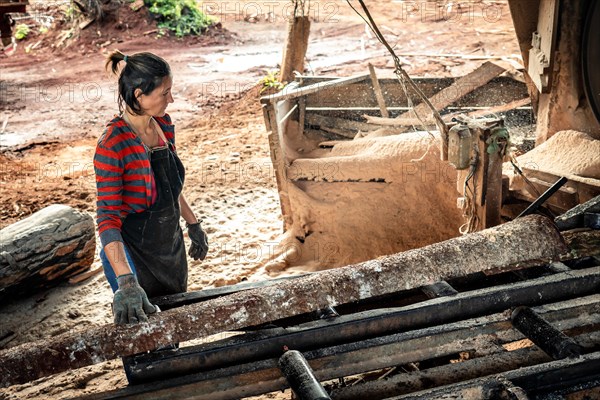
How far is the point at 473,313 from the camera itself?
119 inches

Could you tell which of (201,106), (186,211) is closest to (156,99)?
(186,211)

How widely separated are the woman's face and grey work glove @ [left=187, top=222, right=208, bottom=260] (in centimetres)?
91

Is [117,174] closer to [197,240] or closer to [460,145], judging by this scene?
[197,240]

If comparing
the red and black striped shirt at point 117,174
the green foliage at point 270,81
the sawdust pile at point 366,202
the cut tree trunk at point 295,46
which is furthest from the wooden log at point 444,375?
the green foliage at point 270,81

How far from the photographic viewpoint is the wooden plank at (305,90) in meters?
5.98

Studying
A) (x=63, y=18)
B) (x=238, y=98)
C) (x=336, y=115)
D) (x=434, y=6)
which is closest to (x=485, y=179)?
(x=336, y=115)

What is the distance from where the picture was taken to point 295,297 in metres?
3.09

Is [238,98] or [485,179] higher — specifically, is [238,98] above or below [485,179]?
below

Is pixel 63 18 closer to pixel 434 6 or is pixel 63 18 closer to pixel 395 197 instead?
pixel 434 6

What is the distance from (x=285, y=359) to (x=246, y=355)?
23 cm

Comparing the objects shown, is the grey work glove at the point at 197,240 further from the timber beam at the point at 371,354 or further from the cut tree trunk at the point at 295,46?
the cut tree trunk at the point at 295,46

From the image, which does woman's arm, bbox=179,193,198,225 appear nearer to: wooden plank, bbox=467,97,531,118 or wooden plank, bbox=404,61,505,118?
wooden plank, bbox=467,97,531,118

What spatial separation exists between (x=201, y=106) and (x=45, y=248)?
5818 mm

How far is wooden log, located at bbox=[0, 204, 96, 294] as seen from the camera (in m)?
5.37
